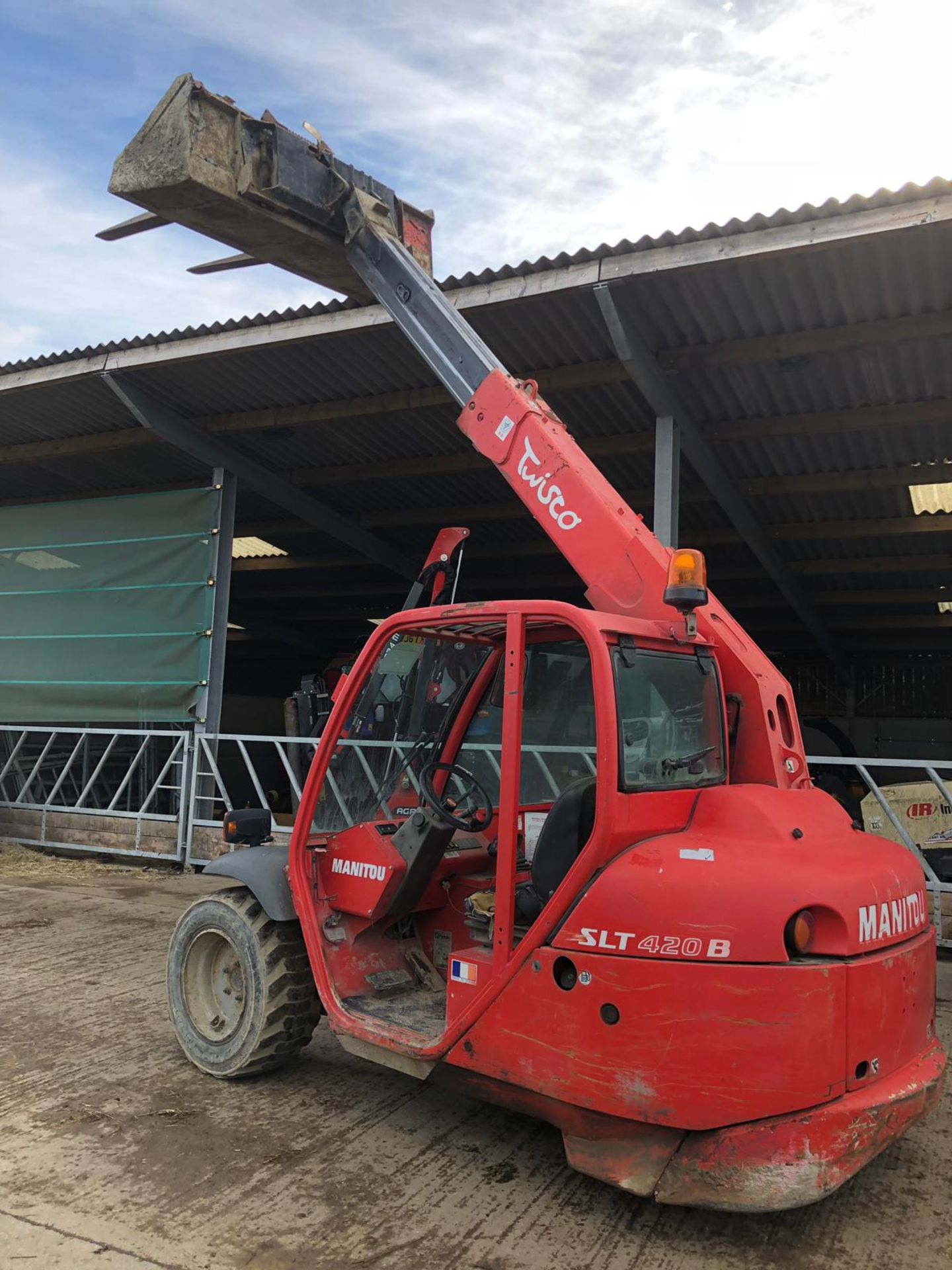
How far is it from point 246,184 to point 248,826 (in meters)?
3.04

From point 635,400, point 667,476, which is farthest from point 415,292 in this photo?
point 635,400

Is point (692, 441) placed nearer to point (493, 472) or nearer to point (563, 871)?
point (493, 472)

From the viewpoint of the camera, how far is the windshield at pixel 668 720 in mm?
3414

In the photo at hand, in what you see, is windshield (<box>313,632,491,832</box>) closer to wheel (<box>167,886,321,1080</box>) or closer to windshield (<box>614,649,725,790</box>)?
wheel (<box>167,886,321,1080</box>)

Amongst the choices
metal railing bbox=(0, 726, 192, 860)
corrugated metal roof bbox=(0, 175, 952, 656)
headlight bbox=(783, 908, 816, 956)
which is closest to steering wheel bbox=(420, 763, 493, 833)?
headlight bbox=(783, 908, 816, 956)

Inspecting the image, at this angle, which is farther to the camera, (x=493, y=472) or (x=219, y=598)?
(x=493, y=472)

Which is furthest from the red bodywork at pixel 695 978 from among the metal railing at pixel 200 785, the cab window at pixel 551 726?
the metal railing at pixel 200 785

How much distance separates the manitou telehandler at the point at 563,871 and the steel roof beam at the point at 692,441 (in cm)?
310

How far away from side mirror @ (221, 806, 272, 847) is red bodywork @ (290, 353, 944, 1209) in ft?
2.44

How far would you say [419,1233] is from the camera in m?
3.17

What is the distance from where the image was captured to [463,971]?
3.59 metres

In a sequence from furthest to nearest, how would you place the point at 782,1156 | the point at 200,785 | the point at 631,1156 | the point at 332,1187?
the point at 200,785, the point at 332,1187, the point at 631,1156, the point at 782,1156

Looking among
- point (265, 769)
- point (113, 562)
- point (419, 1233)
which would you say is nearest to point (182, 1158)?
point (419, 1233)

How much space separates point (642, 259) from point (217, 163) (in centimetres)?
377
